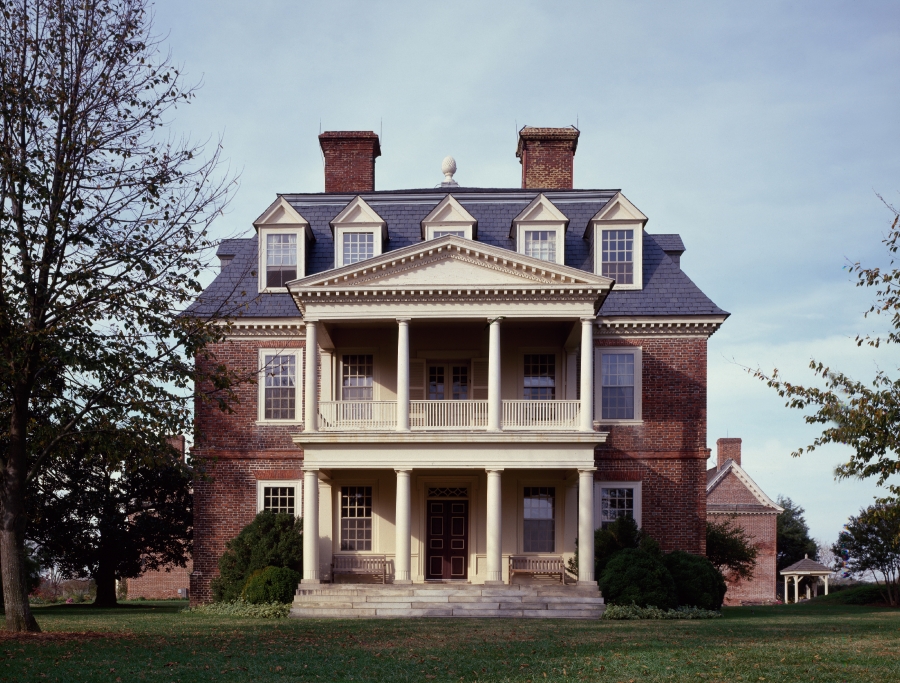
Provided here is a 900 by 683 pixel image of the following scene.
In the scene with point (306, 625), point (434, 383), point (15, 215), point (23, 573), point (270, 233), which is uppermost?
point (270, 233)

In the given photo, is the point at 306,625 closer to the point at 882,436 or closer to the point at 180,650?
the point at 180,650

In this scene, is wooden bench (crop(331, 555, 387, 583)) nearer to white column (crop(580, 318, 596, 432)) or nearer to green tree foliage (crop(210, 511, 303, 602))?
green tree foliage (crop(210, 511, 303, 602))

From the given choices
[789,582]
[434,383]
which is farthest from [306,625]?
[789,582]

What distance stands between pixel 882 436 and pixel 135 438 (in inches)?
490

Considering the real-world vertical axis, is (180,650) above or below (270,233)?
below

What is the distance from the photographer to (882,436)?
15977 mm

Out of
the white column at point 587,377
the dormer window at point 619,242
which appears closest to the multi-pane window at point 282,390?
the white column at point 587,377

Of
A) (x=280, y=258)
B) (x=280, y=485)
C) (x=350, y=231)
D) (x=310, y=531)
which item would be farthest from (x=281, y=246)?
(x=310, y=531)

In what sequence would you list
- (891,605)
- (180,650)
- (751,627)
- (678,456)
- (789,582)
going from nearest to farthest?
(180,650) → (751,627) → (678,456) → (891,605) → (789,582)

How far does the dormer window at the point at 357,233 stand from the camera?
28.5 metres

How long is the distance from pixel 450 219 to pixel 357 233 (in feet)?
9.07

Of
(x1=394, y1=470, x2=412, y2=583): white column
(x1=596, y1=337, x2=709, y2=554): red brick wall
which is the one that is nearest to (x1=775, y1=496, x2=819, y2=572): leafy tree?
(x1=596, y1=337, x2=709, y2=554): red brick wall

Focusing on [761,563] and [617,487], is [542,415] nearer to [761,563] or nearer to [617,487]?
[617,487]

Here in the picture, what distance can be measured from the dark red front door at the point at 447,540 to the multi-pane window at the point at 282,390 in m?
5.00
